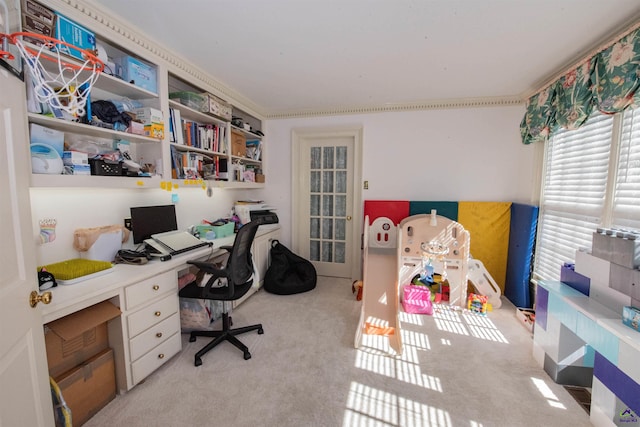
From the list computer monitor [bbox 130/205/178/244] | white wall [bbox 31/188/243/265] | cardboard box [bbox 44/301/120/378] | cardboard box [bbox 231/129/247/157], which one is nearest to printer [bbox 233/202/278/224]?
cardboard box [bbox 231/129/247/157]

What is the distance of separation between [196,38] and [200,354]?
2323mm

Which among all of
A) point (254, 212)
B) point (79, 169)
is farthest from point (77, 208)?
point (254, 212)

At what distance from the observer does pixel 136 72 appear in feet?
6.08

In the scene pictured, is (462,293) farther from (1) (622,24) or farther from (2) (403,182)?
(1) (622,24)

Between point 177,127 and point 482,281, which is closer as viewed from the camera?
point 177,127

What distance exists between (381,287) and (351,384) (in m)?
1.18

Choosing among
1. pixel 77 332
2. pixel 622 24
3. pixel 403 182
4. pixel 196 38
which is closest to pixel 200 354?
pixel 77 332

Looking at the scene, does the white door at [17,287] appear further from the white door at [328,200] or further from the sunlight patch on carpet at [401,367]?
the white door at [328,200]

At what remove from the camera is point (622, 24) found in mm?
1656

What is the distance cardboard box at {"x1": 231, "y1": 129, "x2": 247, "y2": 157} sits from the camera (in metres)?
3.07

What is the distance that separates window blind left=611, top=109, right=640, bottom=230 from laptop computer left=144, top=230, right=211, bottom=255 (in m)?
3.14

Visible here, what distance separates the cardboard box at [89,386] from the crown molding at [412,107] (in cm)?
318

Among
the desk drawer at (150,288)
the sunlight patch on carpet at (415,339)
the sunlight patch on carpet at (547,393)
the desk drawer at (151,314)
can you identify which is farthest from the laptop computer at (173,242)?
the sunlight patch on carpet at (547,393)

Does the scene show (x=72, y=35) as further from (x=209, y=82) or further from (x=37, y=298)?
(x=37, y=298)
